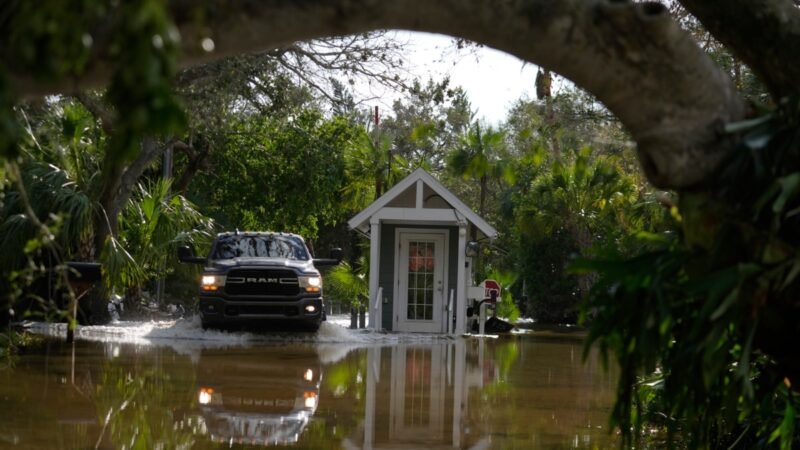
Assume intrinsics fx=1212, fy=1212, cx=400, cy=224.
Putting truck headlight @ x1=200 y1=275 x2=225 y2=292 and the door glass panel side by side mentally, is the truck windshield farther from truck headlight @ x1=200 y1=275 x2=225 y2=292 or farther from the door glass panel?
the door glass panel

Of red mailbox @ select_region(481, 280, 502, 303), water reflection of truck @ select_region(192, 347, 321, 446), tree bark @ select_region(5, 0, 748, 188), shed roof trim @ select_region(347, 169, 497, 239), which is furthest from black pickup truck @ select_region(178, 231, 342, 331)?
tree bark @ select_region(5, 0, 748, 188)

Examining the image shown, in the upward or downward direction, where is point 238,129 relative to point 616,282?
upward

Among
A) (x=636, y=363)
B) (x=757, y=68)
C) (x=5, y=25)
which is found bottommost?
(x=636, y=363)

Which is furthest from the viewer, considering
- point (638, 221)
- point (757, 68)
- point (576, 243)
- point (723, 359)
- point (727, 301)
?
point (576, 243)

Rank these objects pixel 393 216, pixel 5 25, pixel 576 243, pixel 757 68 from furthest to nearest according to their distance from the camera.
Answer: pixel 576 243 → pixel 393 216 → pixel 757 68 → pixel 5 25

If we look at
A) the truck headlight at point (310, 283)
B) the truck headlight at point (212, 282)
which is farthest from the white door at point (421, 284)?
the truck headlight at point (212, 282)

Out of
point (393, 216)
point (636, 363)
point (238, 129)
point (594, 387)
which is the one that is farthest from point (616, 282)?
point (238, 129)

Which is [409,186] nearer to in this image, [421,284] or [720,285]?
[421,284]

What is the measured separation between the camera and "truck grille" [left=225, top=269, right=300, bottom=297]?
21.8 metres

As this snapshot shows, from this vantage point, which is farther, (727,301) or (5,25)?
(727,301)

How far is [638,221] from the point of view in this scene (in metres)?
23.3

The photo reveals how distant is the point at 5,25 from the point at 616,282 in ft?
10.5

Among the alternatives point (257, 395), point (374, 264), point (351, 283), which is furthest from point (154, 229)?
point (257, 395)

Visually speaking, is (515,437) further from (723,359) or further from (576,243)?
(576,243)
